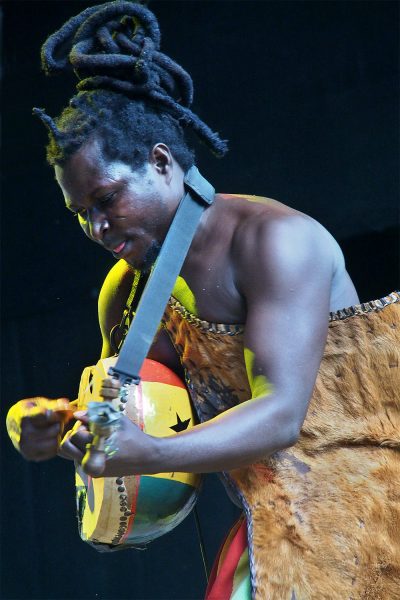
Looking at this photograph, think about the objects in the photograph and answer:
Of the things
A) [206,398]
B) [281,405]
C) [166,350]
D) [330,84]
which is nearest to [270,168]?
[330,84]

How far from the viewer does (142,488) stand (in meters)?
2.59

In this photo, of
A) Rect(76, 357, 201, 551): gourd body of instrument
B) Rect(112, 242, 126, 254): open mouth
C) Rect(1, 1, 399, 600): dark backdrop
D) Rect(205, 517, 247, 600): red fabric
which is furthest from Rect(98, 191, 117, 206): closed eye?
Rect(1, 1, 399, 600): dark backdrop

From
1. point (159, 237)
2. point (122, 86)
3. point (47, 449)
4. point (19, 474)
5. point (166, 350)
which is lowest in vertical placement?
point (19, 474)

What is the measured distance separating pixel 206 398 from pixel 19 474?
2191mm

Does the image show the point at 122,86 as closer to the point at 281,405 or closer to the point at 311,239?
the point at 311,239

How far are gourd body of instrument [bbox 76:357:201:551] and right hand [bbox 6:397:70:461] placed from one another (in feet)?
0.94

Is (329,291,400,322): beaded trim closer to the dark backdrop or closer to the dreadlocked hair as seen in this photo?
the dreadlocked hair

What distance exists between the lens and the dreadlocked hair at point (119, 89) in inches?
98.4

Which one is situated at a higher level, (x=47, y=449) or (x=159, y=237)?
(x=159, y=237)

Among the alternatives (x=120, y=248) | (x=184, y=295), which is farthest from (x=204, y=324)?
(x=120, y=248)

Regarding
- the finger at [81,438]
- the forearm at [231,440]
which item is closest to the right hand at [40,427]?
the finger at [81,438]

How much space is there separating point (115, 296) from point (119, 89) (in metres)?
0.68

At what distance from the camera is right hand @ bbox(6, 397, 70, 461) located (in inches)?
86.4

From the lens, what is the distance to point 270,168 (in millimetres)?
4074
